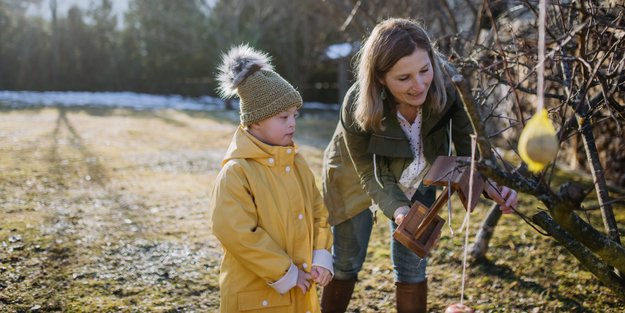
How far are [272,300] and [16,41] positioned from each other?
22.4 metres

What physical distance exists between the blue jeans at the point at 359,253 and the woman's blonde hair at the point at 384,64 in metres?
0.60

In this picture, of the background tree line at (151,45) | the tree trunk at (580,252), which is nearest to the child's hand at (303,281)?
the tree trunk at (580,252)

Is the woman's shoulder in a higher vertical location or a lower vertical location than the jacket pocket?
higher

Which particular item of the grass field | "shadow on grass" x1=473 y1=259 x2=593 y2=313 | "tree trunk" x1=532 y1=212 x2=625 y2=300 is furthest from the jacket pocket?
"shadow on grass" x1=473 y1=259 x2=593 y2=313

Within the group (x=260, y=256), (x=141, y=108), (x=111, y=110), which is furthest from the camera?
(x=141, y=108)

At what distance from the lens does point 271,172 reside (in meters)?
2.38

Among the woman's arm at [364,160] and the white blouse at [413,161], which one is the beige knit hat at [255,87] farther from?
the white blouse at [413,161]

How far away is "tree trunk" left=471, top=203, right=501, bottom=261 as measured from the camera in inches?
158

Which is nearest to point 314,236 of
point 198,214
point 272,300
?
point 272,300

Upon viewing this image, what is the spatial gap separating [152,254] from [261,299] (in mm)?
2221

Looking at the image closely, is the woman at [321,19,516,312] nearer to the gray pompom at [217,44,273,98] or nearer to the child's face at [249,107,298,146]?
the child's face at [249,107,298,146]

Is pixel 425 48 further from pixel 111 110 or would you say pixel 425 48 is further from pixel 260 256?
pixel 111 110

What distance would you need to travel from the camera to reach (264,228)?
7.73 ft

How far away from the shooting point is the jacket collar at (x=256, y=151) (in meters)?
2.34
